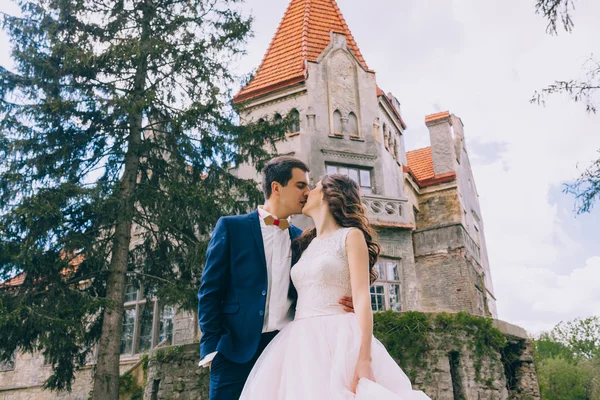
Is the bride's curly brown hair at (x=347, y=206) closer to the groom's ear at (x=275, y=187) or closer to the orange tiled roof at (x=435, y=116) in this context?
the groom's ear at (x=275, y=187)

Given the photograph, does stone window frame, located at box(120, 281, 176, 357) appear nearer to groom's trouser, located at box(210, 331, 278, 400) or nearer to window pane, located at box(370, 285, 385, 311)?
window pane, located at box(370, 285, 385, 311)

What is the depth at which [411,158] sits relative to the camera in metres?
24.4

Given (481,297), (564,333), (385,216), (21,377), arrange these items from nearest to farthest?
(385,216), (481,297), (21,377), (564,333)

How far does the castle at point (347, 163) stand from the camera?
15797mm

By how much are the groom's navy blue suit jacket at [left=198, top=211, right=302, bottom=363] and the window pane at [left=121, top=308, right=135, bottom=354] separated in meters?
15.6

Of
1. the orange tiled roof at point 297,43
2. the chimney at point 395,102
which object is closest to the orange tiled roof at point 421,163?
the chimney at point 395,102

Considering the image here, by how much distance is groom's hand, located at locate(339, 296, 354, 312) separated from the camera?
3.36 meters

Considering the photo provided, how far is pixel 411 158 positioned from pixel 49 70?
1719 cm

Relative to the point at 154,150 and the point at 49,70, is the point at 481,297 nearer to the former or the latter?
the point at 154,150

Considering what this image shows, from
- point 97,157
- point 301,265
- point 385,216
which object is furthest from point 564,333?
point 301,265

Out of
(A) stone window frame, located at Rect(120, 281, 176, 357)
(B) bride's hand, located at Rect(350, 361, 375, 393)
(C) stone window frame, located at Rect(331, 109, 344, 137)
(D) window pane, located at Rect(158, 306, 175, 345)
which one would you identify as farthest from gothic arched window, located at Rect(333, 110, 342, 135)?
(B) bride's hand, located at Rect(350, 361, 375, 393)

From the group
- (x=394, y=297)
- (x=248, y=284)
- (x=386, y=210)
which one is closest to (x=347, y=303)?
(x=248, y=284)

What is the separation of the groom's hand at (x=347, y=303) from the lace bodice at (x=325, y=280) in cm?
4

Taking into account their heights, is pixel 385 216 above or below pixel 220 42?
below
